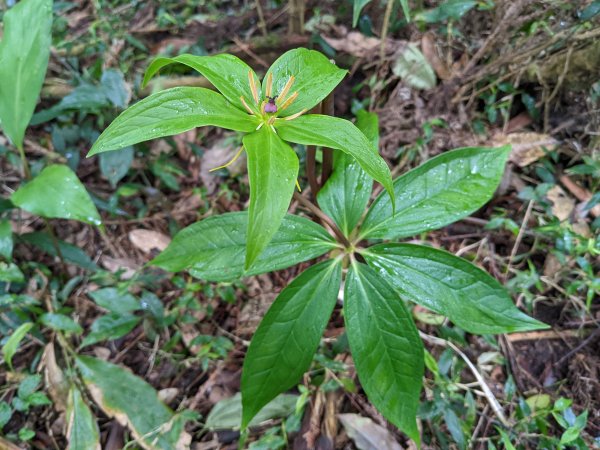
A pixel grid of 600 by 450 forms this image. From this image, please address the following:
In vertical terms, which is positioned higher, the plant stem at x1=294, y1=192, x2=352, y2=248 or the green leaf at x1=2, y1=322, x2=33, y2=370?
the plant stem at x1=294, y1=192, x2=352, y2=248

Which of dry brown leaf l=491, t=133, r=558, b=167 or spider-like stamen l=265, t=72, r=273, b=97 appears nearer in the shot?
spider-like stamen l=265, t=72, r=273, b=97

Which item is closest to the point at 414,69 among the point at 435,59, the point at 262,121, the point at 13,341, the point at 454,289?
the point at 435,59

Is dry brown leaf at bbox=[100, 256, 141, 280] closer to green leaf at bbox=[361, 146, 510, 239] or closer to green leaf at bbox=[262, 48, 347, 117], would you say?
green leaf at bbox=[361, 146, 510, 239]

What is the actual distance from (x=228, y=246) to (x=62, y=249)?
1.02 metres

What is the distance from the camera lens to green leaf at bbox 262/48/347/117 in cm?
102

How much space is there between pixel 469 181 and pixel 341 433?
0.96 meters

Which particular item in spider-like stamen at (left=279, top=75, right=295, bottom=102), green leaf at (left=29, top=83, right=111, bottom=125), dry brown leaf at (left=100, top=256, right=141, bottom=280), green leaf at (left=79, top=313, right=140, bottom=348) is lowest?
green leaf at (left=79, top=313, right=140, bottom=348)

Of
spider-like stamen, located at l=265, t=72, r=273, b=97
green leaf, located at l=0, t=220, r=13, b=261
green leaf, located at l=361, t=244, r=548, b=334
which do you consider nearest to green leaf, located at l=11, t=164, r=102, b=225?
green leaf, located at l=0, t=220, r=13, b=261

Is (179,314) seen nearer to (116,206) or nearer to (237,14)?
(116,206)

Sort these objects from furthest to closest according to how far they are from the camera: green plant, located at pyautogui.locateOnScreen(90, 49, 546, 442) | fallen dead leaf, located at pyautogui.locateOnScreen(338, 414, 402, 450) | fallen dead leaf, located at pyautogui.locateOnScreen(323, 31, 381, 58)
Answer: fallen dead leaf, located at pyautogui.locateOnScreen(323, 31, 381, 58)
fallen dead leaf, located at pyautogui.locateOnScreen(338, 414, 402, 450)
green plant, located at pyautogui.locateOnScreen(90, 49, 546, 442)

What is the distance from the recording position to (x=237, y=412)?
1.59 metres

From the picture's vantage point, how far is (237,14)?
2.85 m

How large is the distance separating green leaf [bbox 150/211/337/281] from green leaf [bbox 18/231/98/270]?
2.63 feet

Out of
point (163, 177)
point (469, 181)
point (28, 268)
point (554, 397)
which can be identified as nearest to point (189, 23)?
point (163, 177)
